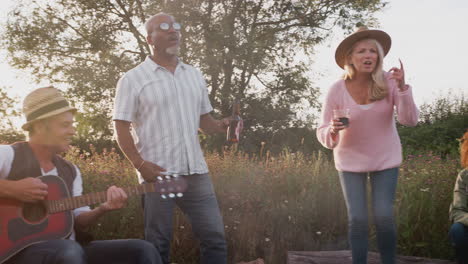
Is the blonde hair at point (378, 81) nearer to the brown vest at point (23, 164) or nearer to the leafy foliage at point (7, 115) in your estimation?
the brown vest at point (23, 164)

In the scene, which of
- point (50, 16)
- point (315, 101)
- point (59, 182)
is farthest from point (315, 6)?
point (59, 182)

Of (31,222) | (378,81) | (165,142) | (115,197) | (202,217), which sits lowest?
(202,217)

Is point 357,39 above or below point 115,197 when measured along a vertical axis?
above

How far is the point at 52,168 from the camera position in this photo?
2812 mm

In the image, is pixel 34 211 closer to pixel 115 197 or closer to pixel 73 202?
Answer: pixel 73 202

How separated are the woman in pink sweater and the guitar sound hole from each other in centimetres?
214

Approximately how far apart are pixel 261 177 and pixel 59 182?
13.8ft

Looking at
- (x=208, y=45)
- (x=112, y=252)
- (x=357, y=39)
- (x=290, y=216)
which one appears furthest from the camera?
(x=208, y=45)

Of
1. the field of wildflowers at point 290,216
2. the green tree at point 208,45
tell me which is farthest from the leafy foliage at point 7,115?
the field of wildflowers at point 290,216

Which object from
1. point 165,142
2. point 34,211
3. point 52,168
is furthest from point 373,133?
point 34,211

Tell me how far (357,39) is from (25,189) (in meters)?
2.82

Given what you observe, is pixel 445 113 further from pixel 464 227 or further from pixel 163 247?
pixel 163 247

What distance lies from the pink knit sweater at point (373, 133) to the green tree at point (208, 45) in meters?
9.53

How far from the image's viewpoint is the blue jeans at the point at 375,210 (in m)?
3.41
